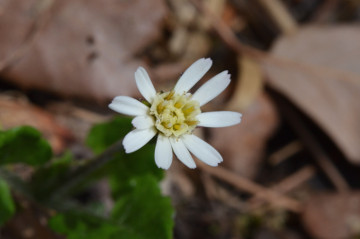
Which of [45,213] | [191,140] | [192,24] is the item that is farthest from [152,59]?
[191,140]

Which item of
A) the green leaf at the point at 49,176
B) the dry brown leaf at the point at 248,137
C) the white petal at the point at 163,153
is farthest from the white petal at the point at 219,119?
the dry brown leaf at the point at 248,137

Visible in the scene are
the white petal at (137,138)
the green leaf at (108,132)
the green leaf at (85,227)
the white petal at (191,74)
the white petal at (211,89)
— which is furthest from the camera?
the green leaf at (108,132)

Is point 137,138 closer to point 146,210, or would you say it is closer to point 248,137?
point 146,210

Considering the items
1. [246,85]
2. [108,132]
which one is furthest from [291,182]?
[108,132]

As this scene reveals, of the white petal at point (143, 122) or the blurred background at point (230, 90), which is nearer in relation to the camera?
the white petal at point (143, 122)

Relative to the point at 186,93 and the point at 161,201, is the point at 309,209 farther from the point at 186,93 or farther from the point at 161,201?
the point at 186,93

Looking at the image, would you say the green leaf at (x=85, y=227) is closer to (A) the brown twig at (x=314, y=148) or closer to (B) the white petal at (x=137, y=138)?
(B) the white petal at (x=137, y=138)

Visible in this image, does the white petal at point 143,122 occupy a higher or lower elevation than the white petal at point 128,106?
lower
